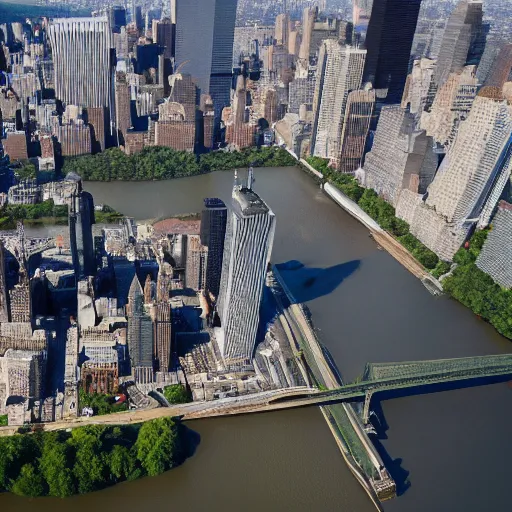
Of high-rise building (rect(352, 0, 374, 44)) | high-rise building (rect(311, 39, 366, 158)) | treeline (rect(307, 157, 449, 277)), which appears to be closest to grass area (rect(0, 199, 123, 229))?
treeline (rect(307, 157, 449, 277))

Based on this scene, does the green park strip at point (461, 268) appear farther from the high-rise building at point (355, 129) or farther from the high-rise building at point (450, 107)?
the high-rise building at point (450, 107)

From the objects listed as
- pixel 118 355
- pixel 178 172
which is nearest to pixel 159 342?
pixel 118 355

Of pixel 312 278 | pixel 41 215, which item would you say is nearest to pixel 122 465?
pixel 312 278

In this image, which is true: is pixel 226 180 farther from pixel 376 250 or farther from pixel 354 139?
pixel 376 250

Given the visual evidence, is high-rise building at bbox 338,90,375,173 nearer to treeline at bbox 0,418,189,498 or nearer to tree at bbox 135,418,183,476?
treeline at bbox 0,418,189,498

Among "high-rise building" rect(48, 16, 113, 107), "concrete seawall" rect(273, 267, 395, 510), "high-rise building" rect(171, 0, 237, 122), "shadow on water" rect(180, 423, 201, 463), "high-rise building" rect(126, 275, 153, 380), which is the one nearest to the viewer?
"concrete seawall" rect(273, 267, 395, 510)

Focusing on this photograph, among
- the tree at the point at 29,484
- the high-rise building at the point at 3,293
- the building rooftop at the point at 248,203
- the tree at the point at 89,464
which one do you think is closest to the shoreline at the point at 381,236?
the building rooftop at the point at 248,203
